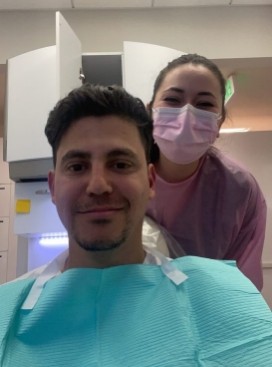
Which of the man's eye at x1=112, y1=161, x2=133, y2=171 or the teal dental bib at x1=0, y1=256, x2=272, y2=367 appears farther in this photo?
the man's eye at x1=112, y1=161, x2=133, y2=171

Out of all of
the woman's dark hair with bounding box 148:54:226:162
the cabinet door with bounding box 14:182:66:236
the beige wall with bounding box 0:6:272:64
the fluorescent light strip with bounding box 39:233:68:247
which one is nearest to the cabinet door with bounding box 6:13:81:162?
the cabinet door with bounding box 14:182:66:236

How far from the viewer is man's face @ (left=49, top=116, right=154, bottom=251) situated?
771 mm

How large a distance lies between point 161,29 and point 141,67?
2.29 feet

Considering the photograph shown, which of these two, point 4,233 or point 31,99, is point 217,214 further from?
point 4,233

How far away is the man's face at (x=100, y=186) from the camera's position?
2.53ft

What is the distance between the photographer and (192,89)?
107 centimetres

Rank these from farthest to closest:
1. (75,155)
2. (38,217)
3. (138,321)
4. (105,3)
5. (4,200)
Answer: (4,200), (105,3), (38,217), (75,155), (138,321)

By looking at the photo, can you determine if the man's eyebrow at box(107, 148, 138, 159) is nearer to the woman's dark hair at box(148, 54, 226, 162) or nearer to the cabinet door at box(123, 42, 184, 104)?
the woman's dark hair at box(148, 54, 226, 162)

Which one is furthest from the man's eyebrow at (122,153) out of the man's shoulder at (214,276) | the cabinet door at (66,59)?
the cabinet door at (66,59)

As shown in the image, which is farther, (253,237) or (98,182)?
(253,237)

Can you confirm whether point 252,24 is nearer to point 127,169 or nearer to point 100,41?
point 100,41

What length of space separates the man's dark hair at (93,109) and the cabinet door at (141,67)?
0.68 metres

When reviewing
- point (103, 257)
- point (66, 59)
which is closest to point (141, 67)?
point (66, 59)

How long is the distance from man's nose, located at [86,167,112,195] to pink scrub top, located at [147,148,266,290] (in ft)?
1.21
